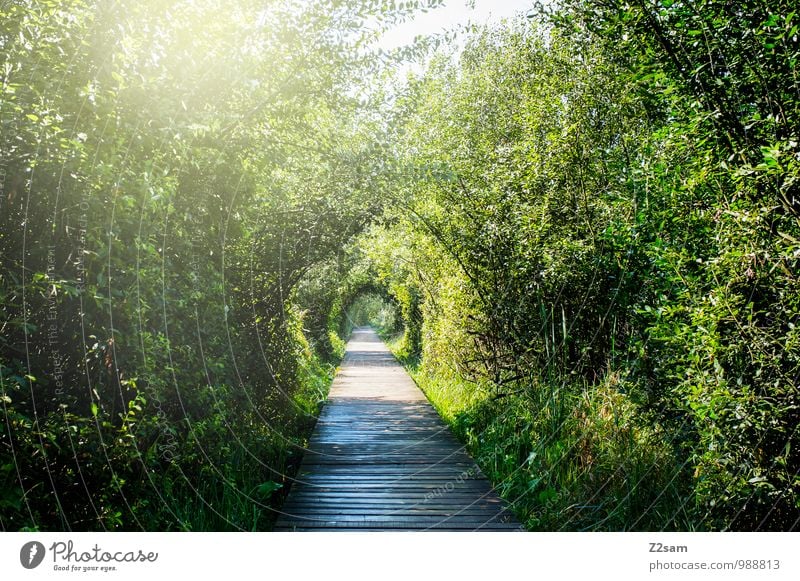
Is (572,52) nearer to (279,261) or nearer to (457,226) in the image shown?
(457,226)

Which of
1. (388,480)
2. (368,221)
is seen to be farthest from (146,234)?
(368,221)

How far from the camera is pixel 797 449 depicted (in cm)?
269

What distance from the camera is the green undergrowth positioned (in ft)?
12.5

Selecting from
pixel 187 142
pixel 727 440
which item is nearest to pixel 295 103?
pixel 187 142

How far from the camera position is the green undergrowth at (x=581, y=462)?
3.80 meters

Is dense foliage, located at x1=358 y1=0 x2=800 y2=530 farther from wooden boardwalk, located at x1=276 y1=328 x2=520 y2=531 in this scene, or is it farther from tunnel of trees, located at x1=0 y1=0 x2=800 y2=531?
wooden boardwalk, located at x1=276 y1=328 x2=520 y2=531

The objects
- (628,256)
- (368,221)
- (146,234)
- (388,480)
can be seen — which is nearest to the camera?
(146,234)

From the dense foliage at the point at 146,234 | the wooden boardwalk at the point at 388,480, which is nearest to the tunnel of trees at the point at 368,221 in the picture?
the dense foliage at the point at 146,234

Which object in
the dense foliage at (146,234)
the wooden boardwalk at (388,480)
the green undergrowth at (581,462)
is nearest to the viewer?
the dense foliage at (146,234)

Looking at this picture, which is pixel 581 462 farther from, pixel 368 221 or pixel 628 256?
pixel 368 221

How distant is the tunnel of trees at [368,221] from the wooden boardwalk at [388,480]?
0.87 ft

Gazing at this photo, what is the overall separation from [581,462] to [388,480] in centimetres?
181

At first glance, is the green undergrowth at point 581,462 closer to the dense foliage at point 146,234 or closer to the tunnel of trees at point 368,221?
the tunnel of trees at point 368,221

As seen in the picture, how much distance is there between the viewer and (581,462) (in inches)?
180
